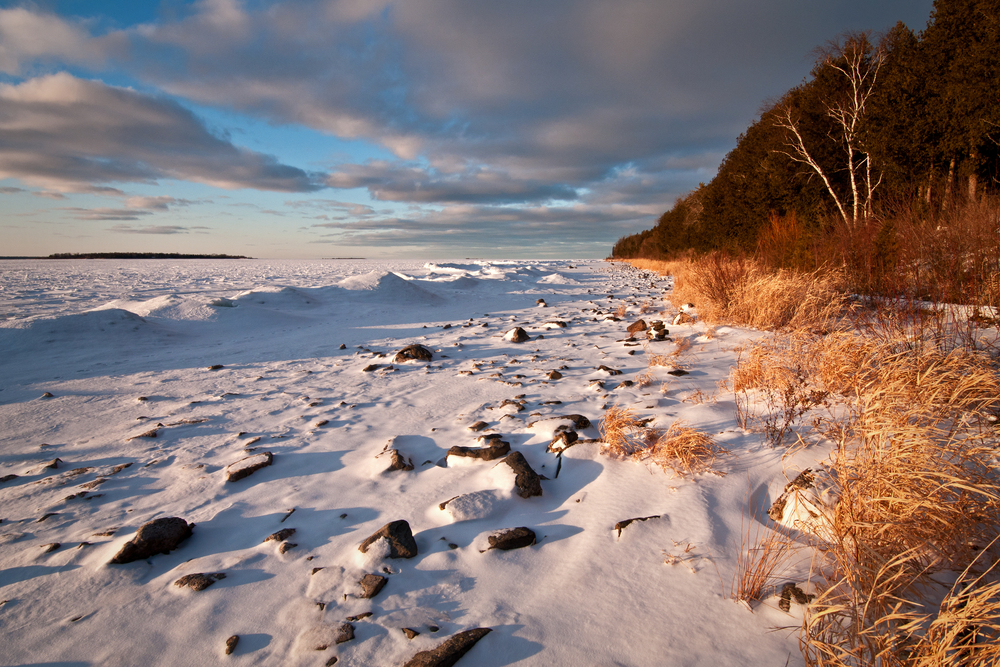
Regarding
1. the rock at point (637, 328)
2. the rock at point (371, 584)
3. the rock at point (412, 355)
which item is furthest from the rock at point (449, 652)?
the rock at point (637, 328)

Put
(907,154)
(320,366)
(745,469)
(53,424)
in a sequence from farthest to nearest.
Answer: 1. (907,154)
2. (320,366)
3. (53,424)
4. (745,469)

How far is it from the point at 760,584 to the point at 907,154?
54.2 feet

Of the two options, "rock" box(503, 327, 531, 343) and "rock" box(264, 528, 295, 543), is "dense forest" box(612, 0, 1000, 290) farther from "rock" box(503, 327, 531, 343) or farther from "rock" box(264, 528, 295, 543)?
"rock" box(264, 528, 295, 543)

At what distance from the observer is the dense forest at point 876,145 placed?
852cm

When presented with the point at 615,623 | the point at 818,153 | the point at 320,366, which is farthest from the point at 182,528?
the point at 818,153

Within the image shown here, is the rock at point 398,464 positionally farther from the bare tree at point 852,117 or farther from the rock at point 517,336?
the bare tree at point 852,117

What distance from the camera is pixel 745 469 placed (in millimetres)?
2662

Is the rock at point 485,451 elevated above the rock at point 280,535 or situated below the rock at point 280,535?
above

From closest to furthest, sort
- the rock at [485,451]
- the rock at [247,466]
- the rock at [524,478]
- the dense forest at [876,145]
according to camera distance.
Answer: the rock at [524,478]
the rock at [247,466]
the rock at [485,451]
the dense forest at [876,145]

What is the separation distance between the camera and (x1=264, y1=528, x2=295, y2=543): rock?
2283 mm

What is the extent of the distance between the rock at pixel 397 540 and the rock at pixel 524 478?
73cm

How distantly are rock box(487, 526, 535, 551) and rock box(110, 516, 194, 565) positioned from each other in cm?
168

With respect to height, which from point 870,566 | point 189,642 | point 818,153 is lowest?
point 189,642

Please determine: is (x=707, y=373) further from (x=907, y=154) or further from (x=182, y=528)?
(x=907, y=154)
